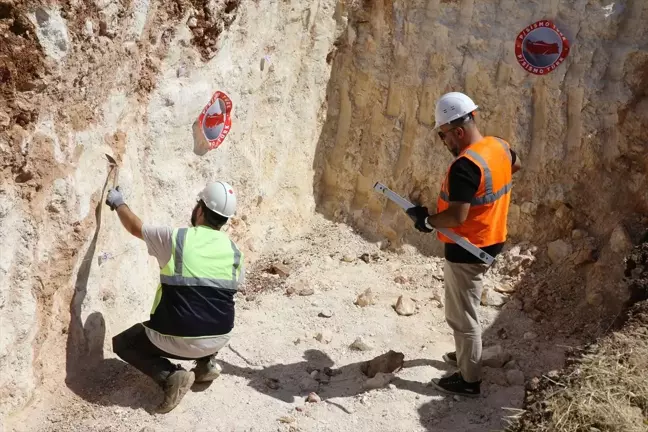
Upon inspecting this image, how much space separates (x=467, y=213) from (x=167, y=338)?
180 centimetres

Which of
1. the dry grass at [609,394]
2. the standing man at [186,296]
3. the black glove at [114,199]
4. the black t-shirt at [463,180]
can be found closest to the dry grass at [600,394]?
the dry grass at [609,394]

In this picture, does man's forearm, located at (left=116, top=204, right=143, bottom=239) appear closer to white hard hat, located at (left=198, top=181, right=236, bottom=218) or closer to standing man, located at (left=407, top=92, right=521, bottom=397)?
white hard hat, located at (left=198, top=181, right=236, bottom=218)

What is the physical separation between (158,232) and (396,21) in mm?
3027

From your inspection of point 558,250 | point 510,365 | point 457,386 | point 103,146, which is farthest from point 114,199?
point 558,250

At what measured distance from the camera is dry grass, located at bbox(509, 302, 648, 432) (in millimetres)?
3729

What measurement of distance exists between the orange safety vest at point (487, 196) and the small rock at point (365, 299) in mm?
1316

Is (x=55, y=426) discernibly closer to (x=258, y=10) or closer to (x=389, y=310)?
(x=389, y=310)

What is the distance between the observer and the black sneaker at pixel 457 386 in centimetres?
469

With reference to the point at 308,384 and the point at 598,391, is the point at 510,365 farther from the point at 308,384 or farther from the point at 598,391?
the point at 308,384

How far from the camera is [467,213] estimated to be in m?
4.29

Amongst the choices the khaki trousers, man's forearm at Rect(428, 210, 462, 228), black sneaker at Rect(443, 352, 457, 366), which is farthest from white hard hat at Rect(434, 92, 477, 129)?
black sneaker at Rect(443, 352, 457, 366)

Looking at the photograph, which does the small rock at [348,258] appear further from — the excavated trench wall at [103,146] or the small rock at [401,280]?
the excavated trench wall at [103,146]

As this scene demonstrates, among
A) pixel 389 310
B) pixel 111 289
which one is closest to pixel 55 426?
pixel 111 289

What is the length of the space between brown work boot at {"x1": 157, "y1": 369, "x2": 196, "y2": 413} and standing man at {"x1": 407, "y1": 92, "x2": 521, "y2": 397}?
1511 millimetres
